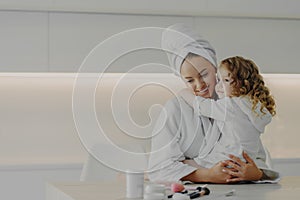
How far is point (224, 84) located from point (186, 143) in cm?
21

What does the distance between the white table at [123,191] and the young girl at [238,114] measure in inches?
4.2

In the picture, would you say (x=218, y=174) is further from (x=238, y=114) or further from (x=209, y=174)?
(x=238, y=114)

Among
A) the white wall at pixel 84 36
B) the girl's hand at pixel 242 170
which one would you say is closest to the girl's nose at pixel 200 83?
the girl's hand at pixel 242 170

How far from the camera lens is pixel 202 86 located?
1965 millimetres

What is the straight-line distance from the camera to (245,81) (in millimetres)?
2078

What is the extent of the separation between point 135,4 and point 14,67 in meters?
0.63

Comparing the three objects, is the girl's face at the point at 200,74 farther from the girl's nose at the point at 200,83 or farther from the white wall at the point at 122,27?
the white wall at the point at 122,27

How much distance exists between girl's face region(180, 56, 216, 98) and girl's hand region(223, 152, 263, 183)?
9.1 inches

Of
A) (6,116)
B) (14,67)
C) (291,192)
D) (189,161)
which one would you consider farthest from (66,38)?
(291,192)

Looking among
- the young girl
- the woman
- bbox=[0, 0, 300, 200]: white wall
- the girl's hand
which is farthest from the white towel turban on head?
bbox=[0, 0, 300, 200]: white wall

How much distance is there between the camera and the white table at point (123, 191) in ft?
5.97

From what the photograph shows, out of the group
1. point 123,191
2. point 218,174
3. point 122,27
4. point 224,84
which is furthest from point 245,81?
point 122,27

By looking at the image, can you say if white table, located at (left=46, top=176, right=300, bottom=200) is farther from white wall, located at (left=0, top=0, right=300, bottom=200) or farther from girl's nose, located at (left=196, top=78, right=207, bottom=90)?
white wall, located at (left=0, top=0, right=300, bottom=200)

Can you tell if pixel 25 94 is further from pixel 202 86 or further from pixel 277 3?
pixel 202 86
